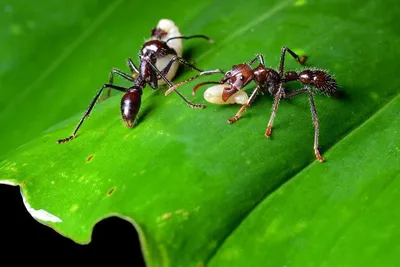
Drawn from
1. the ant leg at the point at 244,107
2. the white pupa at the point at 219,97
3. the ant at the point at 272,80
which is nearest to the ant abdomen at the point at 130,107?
the ant at the point at 272,80

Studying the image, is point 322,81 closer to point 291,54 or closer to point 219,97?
point 291,54

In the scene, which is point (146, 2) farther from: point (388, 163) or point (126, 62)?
point (388, 163)

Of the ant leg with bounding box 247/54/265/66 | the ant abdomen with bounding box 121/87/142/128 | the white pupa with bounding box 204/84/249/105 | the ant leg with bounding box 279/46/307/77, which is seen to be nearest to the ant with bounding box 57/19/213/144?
the ant abdomen with bounding box 121/87/142/128

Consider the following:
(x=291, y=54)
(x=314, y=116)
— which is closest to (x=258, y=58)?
(x=291, y=54)

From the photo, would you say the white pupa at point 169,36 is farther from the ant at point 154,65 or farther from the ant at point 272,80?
the ant at point 272,80

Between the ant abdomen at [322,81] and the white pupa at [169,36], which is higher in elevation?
the white pupa at [169,36]

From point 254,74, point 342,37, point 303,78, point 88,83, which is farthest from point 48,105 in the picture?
point 342,37
